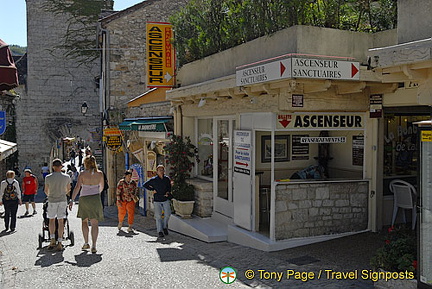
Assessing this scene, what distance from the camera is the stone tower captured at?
28.5m

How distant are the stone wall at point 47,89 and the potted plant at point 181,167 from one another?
17609 millimetres

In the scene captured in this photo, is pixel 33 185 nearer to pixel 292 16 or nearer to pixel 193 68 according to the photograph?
pixel 193 68

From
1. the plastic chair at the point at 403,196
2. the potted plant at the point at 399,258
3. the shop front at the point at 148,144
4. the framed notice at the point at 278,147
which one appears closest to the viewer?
the potted plant at the point at 399,258

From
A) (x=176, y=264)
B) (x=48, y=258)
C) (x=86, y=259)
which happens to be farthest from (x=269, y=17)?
(x=48, y=258)

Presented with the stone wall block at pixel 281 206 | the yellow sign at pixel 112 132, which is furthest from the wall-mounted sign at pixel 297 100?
the yellow sign at pixel 112 132

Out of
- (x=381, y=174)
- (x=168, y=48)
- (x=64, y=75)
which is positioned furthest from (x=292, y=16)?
(x=64, y=75)

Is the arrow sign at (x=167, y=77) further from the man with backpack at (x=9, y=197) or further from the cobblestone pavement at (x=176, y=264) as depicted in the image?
the cobblestone pavement at (x=176, y=264)

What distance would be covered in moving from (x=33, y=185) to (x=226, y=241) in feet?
24.5

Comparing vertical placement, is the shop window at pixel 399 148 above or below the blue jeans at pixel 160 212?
above

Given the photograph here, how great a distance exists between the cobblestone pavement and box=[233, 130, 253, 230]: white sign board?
23.4 inches

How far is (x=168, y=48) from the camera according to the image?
12562 mm

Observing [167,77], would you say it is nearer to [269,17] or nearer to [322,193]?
[269,17]

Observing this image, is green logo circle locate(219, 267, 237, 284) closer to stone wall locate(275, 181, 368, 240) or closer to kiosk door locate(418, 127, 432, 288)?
stone wall locate(275, 181, 368, 240)

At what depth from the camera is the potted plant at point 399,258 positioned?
16.2 ft
